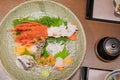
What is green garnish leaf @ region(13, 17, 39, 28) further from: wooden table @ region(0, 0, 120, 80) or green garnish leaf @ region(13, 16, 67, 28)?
wooden table @ region(0, 0, 120, 80)

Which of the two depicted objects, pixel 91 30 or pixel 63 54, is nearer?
pixel 63 54

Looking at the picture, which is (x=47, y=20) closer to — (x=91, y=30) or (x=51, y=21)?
(x=51, y=21)

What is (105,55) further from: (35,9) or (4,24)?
(4,24)

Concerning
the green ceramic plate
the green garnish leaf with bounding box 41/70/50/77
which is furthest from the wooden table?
the green garnish leaf with bounding box 41/70/50/77

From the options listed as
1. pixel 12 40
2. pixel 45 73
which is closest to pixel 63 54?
pixel 45 73

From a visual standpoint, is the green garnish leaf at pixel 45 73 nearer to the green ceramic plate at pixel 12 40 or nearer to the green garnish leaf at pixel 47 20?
the green ceramic plate at pixel 12 40
